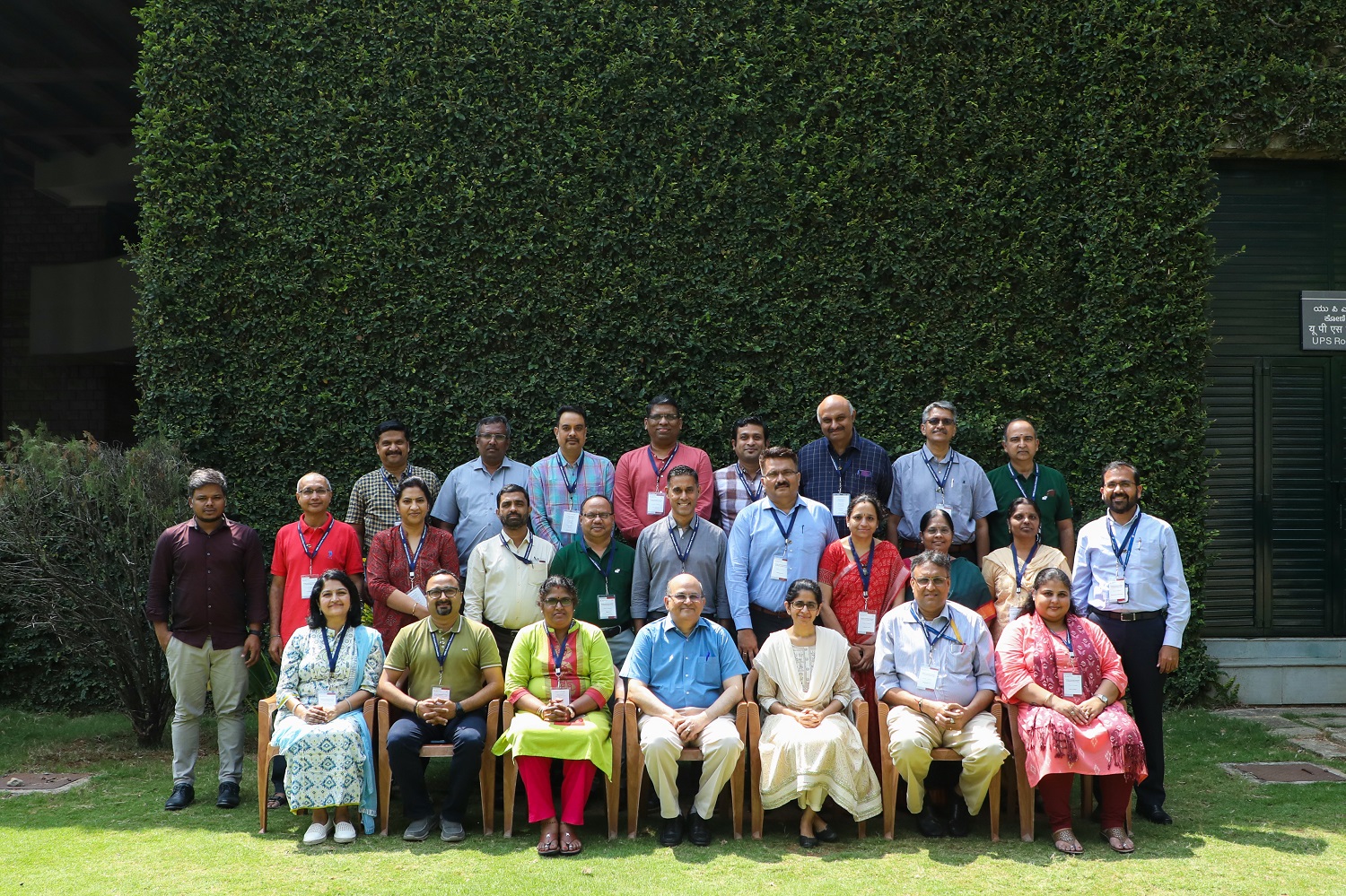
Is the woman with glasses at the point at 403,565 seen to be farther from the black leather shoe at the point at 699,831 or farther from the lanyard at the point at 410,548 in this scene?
the black leather shoe at the point at 699,831

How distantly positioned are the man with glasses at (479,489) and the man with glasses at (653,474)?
0.58 meters

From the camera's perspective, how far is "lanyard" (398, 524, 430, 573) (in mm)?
5332

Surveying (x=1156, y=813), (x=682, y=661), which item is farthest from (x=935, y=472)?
(x=1156, y=813)

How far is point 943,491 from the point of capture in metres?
5.73

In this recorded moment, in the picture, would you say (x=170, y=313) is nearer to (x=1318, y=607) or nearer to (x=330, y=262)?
(x=330, y=262)

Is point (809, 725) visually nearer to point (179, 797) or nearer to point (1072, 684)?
point (1072, 684)

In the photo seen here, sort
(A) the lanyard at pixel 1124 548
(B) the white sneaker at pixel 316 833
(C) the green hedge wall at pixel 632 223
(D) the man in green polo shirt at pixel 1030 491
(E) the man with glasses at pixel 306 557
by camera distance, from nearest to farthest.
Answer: (B) the white sneaker at pixel 316 833, (A) the lanyard at pixel 1124 548, (E) the man with glasses at pixel 306 557, (D) the man in green polo shirt at pixel 1030 491, (C) the green hedge wall at pixel 632 223

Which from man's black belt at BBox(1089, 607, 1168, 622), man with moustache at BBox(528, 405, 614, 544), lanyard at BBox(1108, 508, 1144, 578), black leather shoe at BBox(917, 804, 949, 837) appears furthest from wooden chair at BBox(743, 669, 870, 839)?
man with moustache at BBox(528, 405, 614, 544)

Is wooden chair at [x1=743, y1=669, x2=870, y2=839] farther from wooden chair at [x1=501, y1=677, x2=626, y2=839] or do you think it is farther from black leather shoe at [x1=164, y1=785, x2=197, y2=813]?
black leather shoe at [x1=164, y1=785, x2=197, y2=813]

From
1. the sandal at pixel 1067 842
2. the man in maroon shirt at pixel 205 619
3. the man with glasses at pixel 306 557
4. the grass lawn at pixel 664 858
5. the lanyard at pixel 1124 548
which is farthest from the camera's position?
the man with glasses at pixel 306 557

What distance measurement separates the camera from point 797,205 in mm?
6766

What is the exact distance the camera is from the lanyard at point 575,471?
585 centimetres

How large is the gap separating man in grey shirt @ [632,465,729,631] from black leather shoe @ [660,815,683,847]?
1.03 meters

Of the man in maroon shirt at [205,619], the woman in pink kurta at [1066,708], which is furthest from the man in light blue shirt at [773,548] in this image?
the man in maroon shirt at [205,619]
